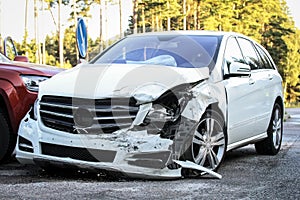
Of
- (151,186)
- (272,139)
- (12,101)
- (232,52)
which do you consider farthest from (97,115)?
(272,139)

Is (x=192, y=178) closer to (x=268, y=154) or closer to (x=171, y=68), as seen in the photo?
(x=171, y=68)

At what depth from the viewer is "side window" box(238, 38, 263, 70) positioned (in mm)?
7476

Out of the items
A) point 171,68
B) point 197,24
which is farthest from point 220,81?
point 197,24

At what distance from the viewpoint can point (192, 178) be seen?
5613 millimetres

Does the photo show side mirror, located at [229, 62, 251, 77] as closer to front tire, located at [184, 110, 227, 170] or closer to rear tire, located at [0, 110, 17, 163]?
front tire, located at [184, 110, 227, 170]

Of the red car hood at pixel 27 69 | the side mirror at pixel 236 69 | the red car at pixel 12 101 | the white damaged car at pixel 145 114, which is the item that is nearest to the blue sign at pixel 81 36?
the red car hood at pixel 27 69

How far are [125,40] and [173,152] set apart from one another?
2.43m

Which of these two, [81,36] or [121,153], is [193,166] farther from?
[81,36]

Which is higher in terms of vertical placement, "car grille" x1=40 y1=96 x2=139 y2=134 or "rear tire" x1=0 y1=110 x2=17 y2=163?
"car grille" x1=40 y1=96 x2=139 y2=134

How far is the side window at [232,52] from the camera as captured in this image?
6707 mm

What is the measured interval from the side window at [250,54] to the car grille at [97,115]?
8.76 feet

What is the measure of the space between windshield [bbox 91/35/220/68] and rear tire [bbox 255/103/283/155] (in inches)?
69.9

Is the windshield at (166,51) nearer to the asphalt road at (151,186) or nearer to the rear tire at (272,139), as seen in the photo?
the asphalt road at (151,186)

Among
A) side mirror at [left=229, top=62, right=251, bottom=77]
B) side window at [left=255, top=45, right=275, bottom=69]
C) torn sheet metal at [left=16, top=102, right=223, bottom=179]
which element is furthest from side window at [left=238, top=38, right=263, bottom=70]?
torn sheet metal at [left=16, top=102, right=223, bottom=179]
